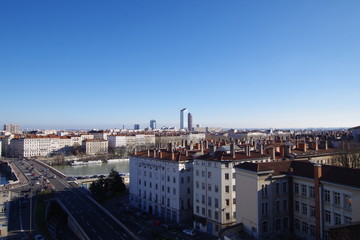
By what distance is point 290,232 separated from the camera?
1822 cm

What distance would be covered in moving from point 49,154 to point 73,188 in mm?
63863

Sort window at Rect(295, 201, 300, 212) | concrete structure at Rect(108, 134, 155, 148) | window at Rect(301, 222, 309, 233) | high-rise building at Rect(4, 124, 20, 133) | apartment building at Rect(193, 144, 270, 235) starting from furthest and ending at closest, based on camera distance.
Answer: high-rise building at Rect(4, 124, 20, 133), concrete structure at Rect(108, 134, 155, 148), apartment building at Rect(193, 144, 270, 235), window at Rect(295, 201, 300, 212), window at Rect(301, 222, 309, 233)

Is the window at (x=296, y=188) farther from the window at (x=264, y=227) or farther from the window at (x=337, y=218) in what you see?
the window at (x=337, y=218)

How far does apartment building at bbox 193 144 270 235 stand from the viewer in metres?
21.9

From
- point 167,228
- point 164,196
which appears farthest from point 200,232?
point 164,196

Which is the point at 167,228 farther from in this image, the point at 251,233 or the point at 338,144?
the point at 338,144

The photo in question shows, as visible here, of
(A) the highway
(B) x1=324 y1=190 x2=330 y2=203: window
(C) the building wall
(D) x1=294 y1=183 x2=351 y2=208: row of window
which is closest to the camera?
(D) x1=294 y1=183 x2=351 y2=208: row of window

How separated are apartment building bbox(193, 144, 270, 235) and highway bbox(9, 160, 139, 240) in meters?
5.47

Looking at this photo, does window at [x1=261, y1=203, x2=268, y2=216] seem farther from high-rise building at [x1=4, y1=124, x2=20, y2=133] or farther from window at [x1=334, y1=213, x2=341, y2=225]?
high-rise building at [x1=4, y1=124, x2=20, y2=133]

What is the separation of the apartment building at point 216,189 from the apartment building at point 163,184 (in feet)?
6.56

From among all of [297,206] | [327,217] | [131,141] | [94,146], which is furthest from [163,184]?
[131,141]

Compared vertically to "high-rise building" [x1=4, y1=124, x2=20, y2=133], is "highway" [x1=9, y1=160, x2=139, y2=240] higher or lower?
lower

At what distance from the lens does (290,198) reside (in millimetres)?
Result: 18312

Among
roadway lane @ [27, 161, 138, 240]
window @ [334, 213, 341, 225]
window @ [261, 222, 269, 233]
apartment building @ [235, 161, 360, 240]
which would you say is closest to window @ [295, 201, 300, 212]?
apartment building @ [235, 161, 360, 240]
